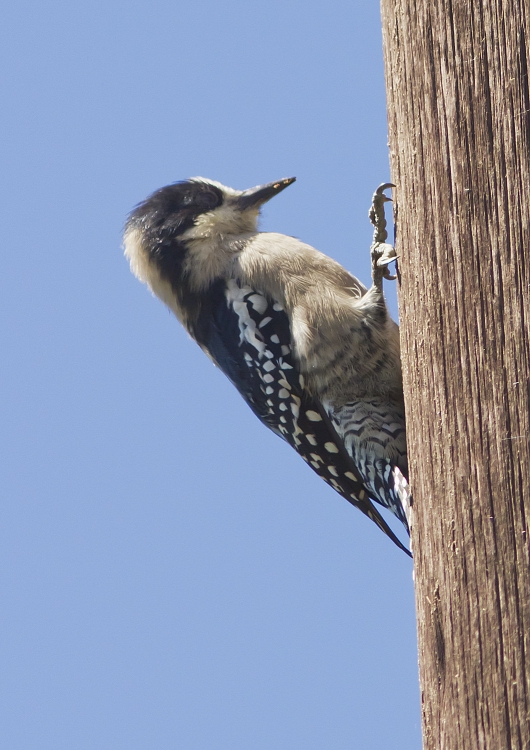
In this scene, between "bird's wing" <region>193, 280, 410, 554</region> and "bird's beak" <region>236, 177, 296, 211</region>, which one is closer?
"bird's wing" <region>193, 280, 410, 554</region>

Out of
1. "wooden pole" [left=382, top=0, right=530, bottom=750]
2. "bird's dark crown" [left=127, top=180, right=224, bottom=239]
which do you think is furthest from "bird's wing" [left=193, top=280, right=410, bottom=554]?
"wooden pole" [left=382, top=0, right=530, bottom=750]

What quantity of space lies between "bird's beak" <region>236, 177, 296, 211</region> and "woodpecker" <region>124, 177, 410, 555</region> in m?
0.12

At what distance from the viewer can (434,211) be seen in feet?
9.09

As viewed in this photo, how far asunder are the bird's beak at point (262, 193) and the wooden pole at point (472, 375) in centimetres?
246

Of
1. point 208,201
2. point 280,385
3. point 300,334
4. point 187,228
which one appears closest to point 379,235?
point 300,334

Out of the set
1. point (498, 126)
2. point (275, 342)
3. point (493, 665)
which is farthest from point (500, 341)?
point (275, 342)

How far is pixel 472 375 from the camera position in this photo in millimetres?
2547

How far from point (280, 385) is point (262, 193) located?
1372 mm

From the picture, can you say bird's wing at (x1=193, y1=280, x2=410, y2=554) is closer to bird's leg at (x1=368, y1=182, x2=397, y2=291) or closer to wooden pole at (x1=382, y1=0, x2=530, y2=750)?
bird's leg at (x1=368, y1=182, x2=397, y2=291)

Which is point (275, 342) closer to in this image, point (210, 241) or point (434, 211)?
point (210, 241)

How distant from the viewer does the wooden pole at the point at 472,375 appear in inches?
93.6

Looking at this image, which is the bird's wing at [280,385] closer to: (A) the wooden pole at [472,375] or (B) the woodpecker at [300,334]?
(B) the woodpecker at [300,334]

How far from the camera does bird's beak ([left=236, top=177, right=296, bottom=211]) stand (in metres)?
5.32

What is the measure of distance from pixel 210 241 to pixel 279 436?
1.10 m
